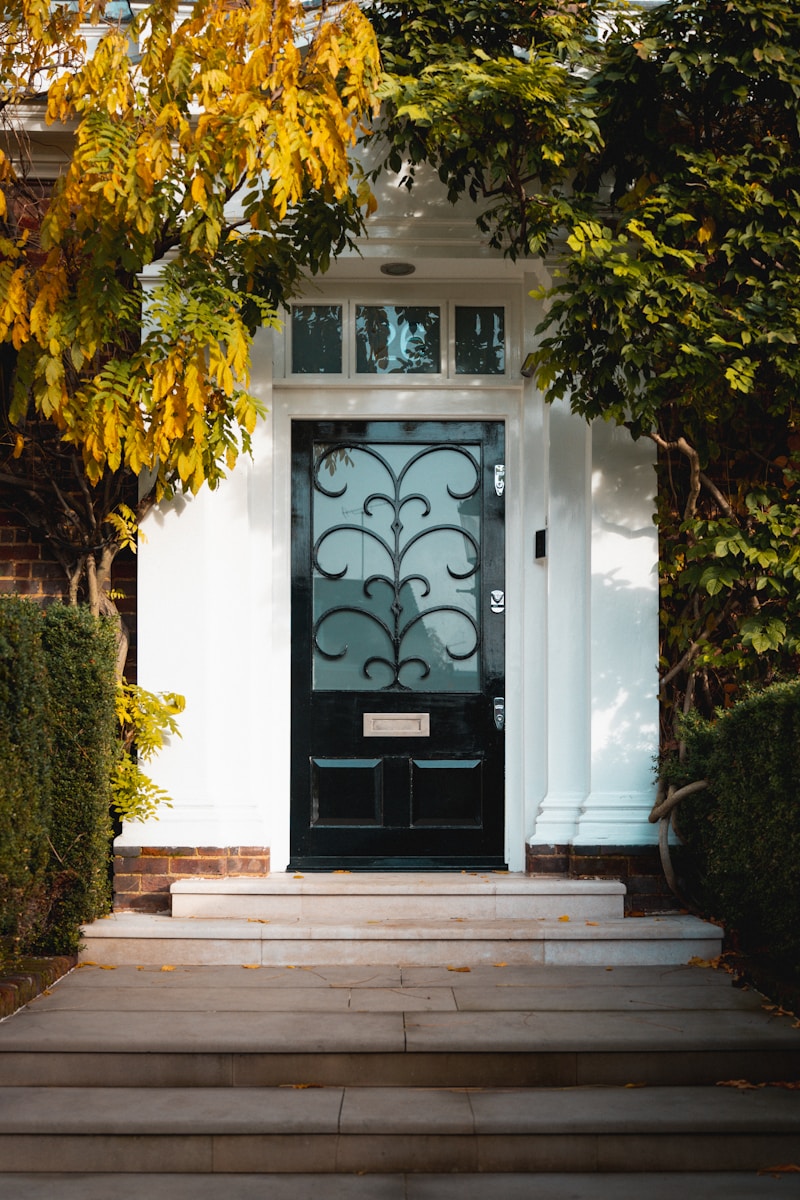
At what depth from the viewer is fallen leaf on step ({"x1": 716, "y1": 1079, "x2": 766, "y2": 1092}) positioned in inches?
153

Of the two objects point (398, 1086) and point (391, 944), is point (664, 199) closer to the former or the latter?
point (391, 944)

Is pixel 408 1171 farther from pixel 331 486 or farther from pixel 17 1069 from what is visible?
pixel 331 486

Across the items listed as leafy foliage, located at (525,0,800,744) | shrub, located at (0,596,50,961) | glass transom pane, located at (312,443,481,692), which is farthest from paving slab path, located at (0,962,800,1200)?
leafy foliage, located at (525,0,800,744)

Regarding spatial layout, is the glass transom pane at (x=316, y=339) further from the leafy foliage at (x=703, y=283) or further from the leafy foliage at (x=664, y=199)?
the leafy foliage at (x=703, y=283)

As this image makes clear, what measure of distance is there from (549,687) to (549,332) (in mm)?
1775

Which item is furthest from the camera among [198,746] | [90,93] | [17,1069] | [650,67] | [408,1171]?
[198,746]

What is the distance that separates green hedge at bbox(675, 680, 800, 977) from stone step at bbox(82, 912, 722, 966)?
0.32 meters

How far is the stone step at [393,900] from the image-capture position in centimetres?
525

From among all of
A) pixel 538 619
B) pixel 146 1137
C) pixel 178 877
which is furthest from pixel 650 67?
pixel 146 1137

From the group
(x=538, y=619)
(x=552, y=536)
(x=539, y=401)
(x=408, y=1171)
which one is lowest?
(x=408, y=1171)

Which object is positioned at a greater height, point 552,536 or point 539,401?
point 539,401

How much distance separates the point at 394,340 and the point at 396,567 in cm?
115

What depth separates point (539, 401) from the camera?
19.5 feet

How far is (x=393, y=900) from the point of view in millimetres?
5297
